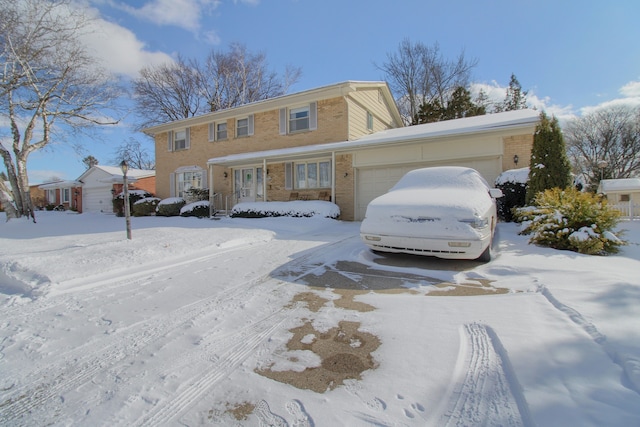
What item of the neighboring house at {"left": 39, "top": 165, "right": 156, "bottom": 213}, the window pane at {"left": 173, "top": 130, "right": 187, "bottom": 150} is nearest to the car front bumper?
the window pane at {"left": 173, "top": 130, "right": 187, "bottom": 150}

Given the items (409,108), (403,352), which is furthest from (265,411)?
(409,108)

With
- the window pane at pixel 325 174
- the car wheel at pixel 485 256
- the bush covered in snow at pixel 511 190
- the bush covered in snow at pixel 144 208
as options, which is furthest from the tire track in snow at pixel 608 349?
the bush covered in snow at pixel 144 208

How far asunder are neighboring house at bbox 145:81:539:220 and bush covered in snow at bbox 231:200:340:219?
110 centimetres

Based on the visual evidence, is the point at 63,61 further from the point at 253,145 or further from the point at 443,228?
the point at 443,228

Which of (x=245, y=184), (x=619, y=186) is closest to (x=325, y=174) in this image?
(x=245, y=184)

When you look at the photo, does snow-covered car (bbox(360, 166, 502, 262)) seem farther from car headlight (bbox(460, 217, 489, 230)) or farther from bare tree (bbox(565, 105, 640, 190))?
bare tree (bbox(565, 105, 640, 190))

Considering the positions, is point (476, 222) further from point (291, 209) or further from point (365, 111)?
point (365, 111)

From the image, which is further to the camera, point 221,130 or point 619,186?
point 619,186

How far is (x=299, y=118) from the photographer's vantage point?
1433cm

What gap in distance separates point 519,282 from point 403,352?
7.84 feet

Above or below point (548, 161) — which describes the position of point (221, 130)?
above

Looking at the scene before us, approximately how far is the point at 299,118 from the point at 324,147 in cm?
315

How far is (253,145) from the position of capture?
15562 millimetres

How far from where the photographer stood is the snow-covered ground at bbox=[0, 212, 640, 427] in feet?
5.62
